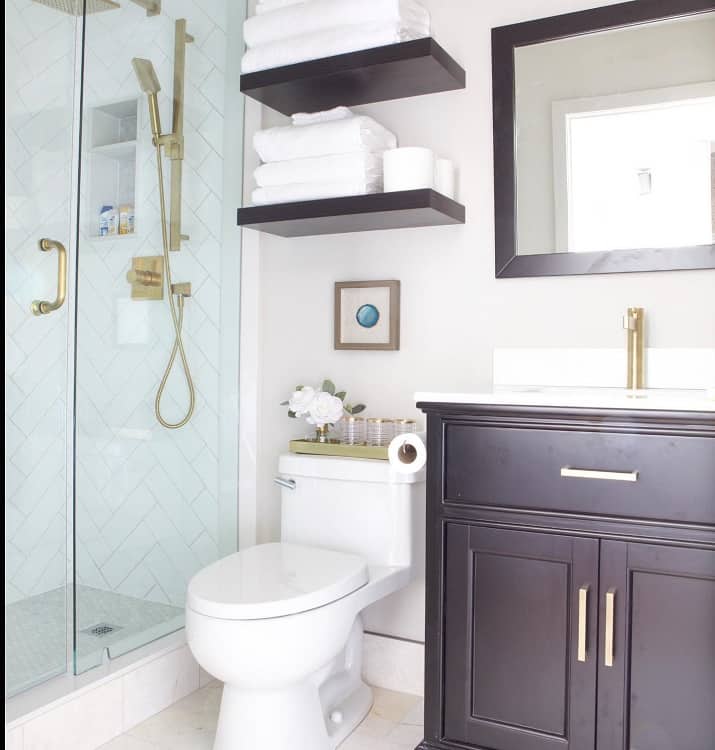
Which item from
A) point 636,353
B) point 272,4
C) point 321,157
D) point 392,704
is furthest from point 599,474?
point 272,4

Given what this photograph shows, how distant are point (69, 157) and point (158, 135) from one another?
332mm

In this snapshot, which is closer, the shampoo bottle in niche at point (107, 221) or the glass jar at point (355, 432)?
the shampoo bottle in niche at point (107, 221)

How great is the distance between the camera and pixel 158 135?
2180mm

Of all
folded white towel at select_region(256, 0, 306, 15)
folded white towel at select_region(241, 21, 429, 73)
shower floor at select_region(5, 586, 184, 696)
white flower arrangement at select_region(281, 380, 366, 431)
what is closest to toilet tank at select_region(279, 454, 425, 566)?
white flower arrangement at select_region(281, 380, 366, 431)

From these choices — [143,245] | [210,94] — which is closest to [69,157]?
[143,245]

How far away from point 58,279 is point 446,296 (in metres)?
1.04

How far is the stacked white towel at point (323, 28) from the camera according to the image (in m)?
2.00

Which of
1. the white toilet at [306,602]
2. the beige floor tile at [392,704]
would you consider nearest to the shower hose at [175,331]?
the white toilet at [306,602]

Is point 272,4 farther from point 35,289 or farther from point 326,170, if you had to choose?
point 35,289

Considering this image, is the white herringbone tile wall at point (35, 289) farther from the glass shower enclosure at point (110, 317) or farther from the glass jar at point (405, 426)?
the glass jar at point (405, 426)

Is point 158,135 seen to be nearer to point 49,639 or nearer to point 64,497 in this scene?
point 64,497

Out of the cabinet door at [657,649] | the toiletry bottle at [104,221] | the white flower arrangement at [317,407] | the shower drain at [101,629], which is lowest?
the shower drain at [101,629]

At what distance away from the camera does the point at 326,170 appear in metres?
2.11

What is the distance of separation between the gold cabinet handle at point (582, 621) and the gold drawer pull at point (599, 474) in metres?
0.23
